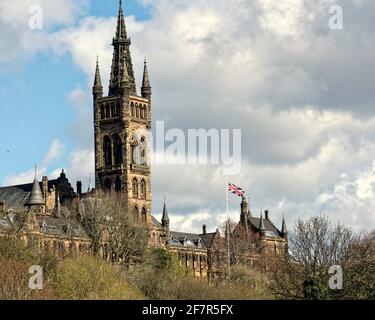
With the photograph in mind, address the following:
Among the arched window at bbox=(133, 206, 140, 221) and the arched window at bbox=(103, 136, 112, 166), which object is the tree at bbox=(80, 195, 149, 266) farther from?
the arched window at bbox=(103, 136, 112, 166)

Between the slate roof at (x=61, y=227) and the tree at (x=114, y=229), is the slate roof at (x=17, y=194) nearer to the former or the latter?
the slate roof at (x=61, y=227)

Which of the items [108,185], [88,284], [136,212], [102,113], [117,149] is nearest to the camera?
[88,284]

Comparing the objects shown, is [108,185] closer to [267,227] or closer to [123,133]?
[123,133]

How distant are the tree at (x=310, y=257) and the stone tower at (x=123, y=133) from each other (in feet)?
223

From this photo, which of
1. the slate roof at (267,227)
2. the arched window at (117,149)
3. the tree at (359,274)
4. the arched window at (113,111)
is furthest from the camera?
the slate roof at (267,227)

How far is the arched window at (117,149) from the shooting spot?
172 meters

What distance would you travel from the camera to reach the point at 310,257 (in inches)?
3784

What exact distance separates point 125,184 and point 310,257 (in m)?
76.5

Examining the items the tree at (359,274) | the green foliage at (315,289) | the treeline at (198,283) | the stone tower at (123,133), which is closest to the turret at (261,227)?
the stone tower at (123,133)

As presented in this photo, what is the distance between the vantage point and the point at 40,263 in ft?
309

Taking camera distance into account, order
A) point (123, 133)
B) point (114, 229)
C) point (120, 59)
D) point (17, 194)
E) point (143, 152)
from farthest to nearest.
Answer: point (120, 59) → point (143, 152) → point (123, 133) → point (17, 194) → point (114, 229)

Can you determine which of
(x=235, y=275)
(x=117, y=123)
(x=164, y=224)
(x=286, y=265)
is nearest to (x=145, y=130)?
(x=117, y=123)

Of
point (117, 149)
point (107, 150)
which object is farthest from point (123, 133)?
point (107, 150)
